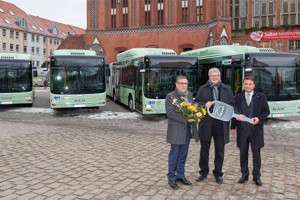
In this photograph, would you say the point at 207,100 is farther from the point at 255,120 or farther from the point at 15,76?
the point at 15,76

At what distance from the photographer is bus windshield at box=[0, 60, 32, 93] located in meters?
18.1

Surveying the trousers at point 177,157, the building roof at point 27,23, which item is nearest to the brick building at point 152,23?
the building roof at point 27,23

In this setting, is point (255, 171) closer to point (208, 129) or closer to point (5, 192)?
point (208, 129)

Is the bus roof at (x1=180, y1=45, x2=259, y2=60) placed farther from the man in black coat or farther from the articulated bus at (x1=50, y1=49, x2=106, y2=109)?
the man in black coat

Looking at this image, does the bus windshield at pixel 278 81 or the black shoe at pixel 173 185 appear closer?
the black shoe at pixel 173 185

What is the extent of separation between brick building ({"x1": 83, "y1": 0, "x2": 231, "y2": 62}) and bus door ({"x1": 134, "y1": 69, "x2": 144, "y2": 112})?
950 inches

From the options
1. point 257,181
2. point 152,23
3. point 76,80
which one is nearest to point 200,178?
point 257,181

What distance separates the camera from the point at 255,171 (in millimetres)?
5664

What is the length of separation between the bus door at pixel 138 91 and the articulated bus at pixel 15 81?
646 centimetres

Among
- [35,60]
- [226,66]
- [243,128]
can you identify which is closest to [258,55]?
[226,66]

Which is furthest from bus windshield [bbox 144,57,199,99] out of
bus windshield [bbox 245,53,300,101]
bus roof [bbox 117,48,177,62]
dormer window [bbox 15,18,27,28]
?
dormer window [bbox 15,18,27,28]

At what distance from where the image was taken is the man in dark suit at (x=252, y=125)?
5.59 m

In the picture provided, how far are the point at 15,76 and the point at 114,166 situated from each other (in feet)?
44.1

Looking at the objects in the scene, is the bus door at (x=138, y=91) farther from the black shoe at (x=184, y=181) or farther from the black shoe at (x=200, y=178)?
the black shoe at (x=184, y=181)
